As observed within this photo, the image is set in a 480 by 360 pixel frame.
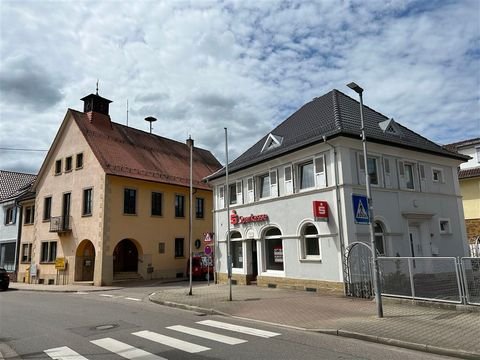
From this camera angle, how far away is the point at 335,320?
35.1ft

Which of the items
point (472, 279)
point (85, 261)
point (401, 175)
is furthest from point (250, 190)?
point (85, 261)

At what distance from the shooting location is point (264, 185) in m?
21.0

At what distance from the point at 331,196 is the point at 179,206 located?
1748cm

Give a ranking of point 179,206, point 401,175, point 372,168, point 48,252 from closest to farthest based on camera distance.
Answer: point 372,168 < point 401,175 < point 48,252 < point 179,206

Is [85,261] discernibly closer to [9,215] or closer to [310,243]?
[9,215]

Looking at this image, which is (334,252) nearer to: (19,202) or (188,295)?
(188,295)

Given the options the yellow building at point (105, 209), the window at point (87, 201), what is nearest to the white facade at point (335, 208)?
the yellow building at point (105, 209)

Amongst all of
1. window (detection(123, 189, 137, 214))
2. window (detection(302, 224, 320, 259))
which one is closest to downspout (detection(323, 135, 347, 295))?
window (detection(302, 224, 320, 259))

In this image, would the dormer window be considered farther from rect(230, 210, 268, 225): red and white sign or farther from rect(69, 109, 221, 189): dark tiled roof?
rect(69, 109, 221, 189): dark tiled roof

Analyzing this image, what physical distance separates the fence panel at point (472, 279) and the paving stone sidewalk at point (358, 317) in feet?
1.48

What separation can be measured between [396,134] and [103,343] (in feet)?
53.8

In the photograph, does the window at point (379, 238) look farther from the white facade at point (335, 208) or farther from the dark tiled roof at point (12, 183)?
the dark tiled roof at point (12, 183)

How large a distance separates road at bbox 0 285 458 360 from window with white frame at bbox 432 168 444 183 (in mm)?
14025

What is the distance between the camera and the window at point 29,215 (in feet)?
112
